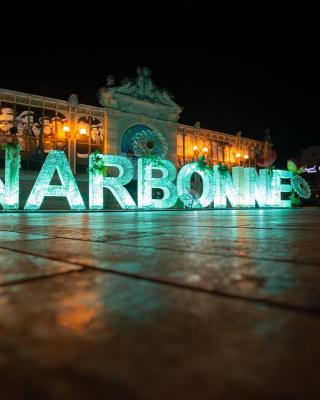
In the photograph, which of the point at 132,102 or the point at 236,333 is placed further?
the point at 132,102

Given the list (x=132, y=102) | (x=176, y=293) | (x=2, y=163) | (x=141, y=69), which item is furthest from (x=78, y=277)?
(x=141, y=69)

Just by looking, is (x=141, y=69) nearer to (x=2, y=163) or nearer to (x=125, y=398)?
(x=2, y=163)

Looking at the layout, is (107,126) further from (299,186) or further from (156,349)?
(156,349)


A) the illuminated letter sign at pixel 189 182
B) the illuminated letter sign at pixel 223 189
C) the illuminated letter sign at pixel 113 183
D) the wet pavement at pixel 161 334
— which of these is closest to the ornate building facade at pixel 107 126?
the illuminated letter sign at pixel 113 183

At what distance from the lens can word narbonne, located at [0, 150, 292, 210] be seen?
14234 mm

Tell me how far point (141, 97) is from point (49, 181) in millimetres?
12994

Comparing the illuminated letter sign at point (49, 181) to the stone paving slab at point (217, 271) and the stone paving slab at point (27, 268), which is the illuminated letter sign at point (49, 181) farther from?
the stone paving slab at point (27, 268)

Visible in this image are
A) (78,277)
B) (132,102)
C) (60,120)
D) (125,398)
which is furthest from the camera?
(132,102)

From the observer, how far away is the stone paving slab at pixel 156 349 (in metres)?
0.47

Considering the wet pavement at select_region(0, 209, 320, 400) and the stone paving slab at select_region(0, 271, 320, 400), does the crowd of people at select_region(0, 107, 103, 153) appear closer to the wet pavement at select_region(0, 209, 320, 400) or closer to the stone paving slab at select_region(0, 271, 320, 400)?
the wet pavement at select_region(0, 209, 320, 400)

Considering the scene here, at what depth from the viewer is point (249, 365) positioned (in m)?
0.52

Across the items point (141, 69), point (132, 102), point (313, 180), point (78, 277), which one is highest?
point (141, 69)

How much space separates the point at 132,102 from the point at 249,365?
81.7 feet

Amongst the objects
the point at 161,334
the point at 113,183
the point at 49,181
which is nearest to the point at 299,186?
the point at 113,183
